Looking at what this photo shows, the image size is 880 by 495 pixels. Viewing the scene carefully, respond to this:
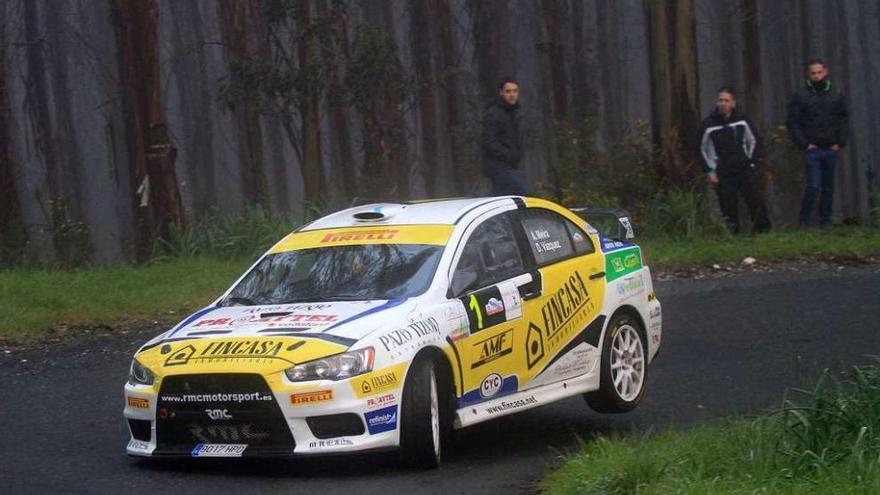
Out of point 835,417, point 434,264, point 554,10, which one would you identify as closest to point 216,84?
point 554,10

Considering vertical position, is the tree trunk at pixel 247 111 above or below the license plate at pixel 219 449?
above

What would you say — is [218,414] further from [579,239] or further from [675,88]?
[675,88]

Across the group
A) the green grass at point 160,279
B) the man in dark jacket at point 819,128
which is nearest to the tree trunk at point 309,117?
the green grass at point 160,279

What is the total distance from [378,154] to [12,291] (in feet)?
19.3

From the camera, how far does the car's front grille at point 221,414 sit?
26.0 feet

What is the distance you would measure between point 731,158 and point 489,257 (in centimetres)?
889

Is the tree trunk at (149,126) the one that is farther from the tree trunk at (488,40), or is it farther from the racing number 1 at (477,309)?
the racing number 1 at (477,309)

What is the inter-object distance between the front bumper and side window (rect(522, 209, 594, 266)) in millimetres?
2060

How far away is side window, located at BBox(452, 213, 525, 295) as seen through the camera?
29.1ft

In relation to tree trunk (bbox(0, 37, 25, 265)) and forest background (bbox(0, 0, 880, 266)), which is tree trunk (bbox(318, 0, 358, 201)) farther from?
tree trunk (bbox(0, 37, 25, 265))

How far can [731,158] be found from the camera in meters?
17.5

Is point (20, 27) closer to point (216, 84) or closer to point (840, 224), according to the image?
point (216, 84)

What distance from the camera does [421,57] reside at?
68.8 feet

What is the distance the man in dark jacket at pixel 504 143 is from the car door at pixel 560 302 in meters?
5.74
